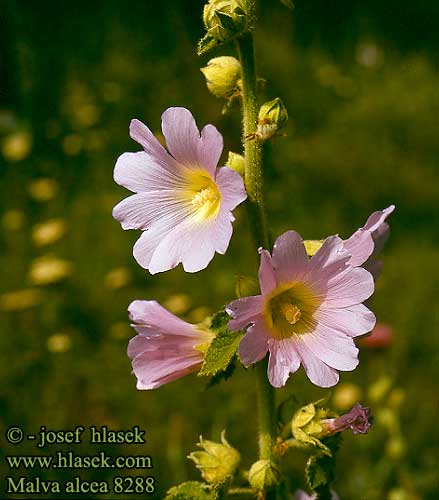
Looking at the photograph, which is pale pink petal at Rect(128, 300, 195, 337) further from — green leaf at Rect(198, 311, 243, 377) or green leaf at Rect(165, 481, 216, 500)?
green leaf at Rect(165, 481, 216, 500)

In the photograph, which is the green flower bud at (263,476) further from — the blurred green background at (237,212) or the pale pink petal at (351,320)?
the blurred green background at (237,212)

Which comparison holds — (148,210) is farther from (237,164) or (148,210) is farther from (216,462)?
(216,462)

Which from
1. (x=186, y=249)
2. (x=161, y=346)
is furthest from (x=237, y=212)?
(x=186, y=249)

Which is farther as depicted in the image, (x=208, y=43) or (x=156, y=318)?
(x=156, y=318)

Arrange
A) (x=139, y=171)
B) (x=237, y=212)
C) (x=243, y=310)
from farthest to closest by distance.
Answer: (x=237, y=212)
(x=139, y=171)
(x=243, y=310)

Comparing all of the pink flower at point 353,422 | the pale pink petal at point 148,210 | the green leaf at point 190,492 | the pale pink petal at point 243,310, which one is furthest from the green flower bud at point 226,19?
the green leaf at point 190,492

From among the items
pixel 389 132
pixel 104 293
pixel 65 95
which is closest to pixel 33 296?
pixel 104 293

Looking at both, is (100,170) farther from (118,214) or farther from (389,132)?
(118,214)
